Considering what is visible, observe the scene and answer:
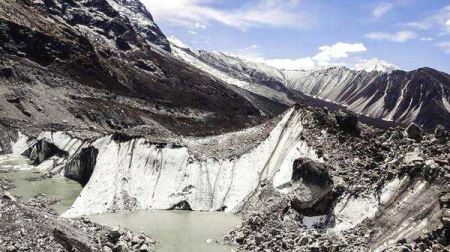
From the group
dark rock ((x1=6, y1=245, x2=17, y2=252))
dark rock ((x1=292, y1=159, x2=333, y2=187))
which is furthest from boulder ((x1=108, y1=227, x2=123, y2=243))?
dark rock ((x1=292, y1=159, x2=333, y2=187))

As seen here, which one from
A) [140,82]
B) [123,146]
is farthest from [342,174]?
[140,82]

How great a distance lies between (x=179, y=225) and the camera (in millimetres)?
33594

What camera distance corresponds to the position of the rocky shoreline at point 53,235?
75.6 feet

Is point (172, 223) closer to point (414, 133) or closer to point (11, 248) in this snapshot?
point (11, 248)

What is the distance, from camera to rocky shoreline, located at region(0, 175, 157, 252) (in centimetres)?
2305

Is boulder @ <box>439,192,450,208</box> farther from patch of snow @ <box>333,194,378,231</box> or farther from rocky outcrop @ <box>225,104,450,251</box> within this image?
patch of snow @ <box>333,194,378,231</box>

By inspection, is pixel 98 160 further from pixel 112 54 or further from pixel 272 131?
pixel 112 54

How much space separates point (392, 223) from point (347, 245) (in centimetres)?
249

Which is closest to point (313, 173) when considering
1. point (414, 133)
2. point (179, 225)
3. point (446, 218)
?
point (414, 133)

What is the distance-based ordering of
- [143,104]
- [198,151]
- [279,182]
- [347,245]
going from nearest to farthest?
[347,245] < [279,182] < [198,151] < [143,104]

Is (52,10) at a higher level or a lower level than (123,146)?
higher

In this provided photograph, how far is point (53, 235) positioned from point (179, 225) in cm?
1071

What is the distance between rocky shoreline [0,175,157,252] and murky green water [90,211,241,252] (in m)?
1.56

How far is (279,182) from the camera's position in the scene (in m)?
36.7
